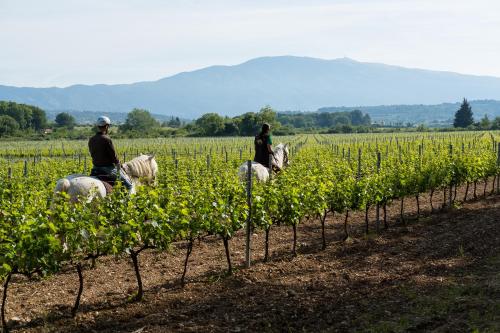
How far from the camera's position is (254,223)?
9.98 metres

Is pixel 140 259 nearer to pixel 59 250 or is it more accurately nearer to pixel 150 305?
pixel 150 305

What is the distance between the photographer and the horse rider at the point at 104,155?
1041cm

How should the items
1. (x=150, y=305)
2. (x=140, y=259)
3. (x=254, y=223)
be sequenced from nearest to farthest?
(x=150, y=305)
(x=254, y=223)
(x=140, y=259)

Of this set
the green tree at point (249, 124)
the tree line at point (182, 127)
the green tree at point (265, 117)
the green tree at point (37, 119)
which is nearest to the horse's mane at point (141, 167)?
the tree line at point (182, 127)

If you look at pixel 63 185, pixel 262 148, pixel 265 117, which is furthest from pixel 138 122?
pixel 63 185

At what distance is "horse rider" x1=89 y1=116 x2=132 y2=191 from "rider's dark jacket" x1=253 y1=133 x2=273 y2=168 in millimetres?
4608

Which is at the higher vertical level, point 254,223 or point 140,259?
point 254,223

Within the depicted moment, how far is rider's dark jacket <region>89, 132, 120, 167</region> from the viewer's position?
1042 cm

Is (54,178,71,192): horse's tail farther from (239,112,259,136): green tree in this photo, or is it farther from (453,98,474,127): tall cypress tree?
(453,98,474,127): tall cypress tree

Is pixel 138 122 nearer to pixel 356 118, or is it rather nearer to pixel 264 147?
pixel 356 118

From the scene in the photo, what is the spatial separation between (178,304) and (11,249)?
2371 millimetres

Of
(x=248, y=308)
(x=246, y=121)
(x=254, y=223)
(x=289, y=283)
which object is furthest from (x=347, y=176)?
(x=246, y=121)

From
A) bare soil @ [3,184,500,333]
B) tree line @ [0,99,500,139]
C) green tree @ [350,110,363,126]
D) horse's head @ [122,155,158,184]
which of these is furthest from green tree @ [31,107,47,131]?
bare soil @ [3,184,500,333]

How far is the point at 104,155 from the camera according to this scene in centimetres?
1056
